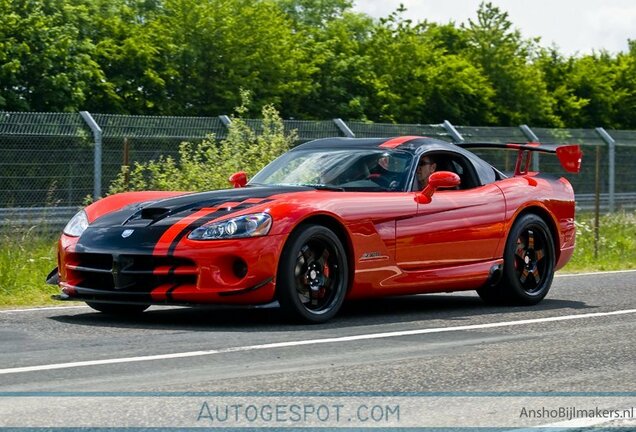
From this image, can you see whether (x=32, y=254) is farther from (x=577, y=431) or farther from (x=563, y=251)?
(x=577, y=431)

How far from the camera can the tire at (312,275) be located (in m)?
8.84

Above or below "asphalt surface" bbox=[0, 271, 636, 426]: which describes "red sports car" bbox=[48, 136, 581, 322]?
above

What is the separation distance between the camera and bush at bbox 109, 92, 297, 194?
52.2 ft

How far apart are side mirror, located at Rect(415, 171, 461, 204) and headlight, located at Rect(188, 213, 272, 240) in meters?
1.54

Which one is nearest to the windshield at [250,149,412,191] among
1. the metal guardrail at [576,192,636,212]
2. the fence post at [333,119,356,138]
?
the fence post at [333,119,356,138]

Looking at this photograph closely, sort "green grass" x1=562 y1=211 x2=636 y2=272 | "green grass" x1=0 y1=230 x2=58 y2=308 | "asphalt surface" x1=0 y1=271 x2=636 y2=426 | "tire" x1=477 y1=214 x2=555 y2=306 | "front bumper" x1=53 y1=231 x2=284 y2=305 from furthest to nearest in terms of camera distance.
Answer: "green grass" x1=562 y1=211 x2=636 y2=272
"green grass" x1=0 y1=230 x2=58 y2=308
"tire" x1=477 y1=214 x2=555 y2=306
"front bumper" x1=53 y1=231 x2=284 y2=305
"asphalt surface" x1=0 y1=271 x2=636 y2=426

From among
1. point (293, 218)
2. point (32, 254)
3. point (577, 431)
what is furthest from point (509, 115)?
point (577, 431)

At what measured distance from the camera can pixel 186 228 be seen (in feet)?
28.8

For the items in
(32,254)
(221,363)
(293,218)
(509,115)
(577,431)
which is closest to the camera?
(577,431)

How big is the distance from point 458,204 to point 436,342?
2.18 metres

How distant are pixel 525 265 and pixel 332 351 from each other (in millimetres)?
3709

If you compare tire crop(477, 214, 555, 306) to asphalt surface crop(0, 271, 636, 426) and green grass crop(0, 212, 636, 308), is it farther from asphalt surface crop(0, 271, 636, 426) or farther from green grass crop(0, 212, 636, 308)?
green grass crop(0, 212, 636, 308)

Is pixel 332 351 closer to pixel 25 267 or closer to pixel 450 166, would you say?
pixel 450 166

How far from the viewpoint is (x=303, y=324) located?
902 cm
